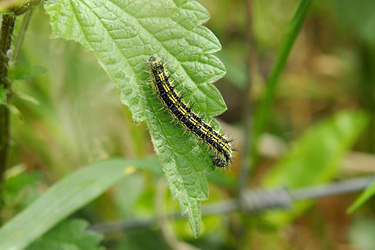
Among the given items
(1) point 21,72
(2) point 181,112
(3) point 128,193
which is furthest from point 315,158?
(1) point 21,72

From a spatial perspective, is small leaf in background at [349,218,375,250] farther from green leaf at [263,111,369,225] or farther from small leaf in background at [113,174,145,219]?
small leaf in background at [113,174,145,219]

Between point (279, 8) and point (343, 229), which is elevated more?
point (279, 8)

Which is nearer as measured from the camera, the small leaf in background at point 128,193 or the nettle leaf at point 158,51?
the nettle leaf at point 158,51

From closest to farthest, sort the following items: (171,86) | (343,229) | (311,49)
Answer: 1. (171,86)
2. (343,229)
3. (311,49)

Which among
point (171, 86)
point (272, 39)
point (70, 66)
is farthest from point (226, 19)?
point (171, 86)

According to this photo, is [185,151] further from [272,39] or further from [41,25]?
[272,39]

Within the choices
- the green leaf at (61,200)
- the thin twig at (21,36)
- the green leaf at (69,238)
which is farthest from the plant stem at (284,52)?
the green leaf at (69,238)

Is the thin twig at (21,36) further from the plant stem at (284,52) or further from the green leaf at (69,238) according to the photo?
the plant stem at (284,52)
